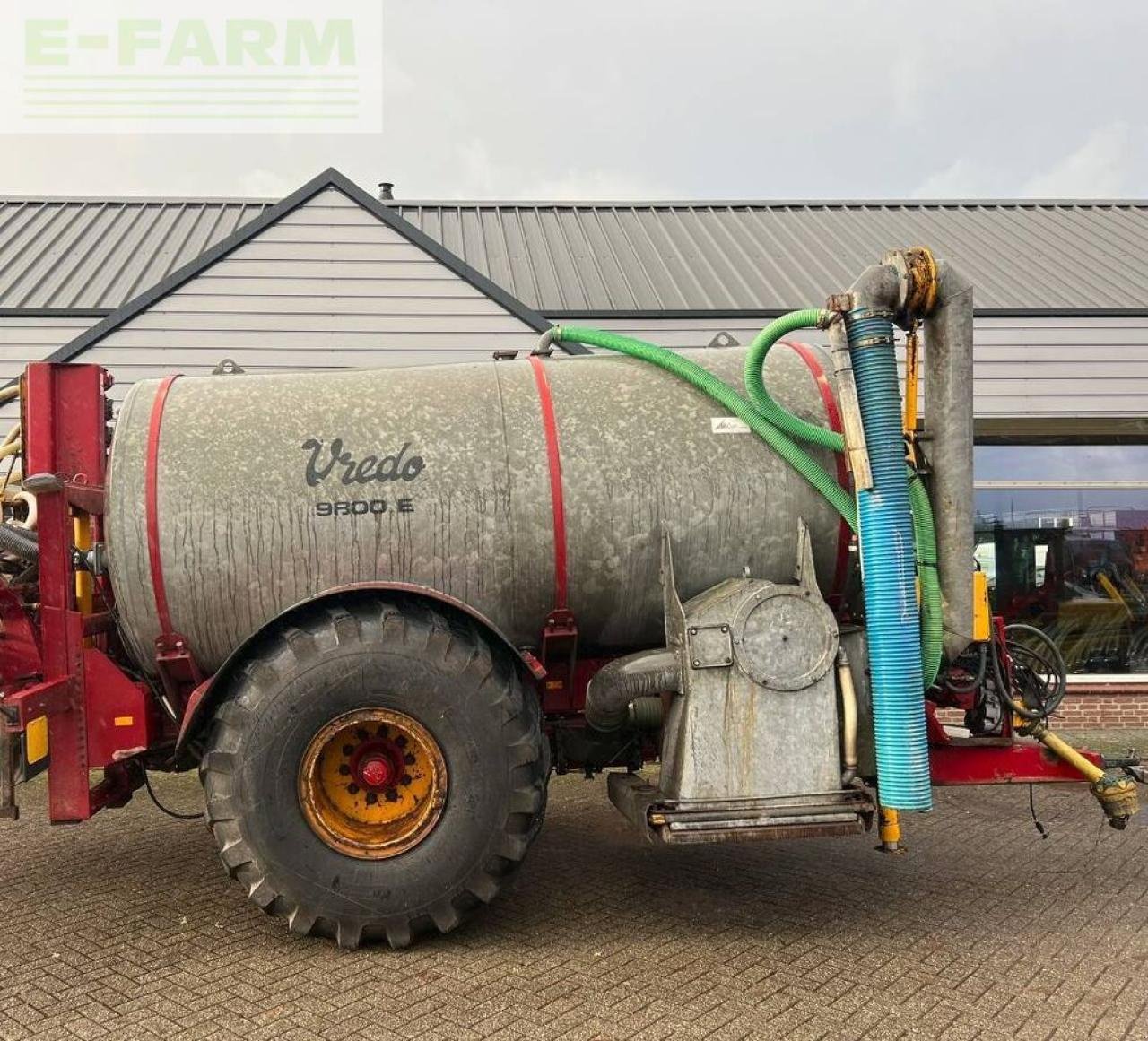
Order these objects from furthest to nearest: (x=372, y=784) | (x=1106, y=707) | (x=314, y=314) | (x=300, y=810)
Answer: (x=1106, y=707)
(x=314, y=314)
(x=372, y=784)
(x=300, y=810)

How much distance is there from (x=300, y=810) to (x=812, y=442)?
8.60ft

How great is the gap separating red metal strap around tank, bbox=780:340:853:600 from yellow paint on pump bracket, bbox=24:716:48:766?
345 centimetres

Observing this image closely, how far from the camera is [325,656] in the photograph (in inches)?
157

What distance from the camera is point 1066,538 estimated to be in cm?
991

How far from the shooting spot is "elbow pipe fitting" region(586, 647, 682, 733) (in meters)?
4.12

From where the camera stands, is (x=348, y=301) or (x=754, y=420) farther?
(x=348, y=301)

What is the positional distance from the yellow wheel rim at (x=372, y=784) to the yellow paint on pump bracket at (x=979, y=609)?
2.34 m

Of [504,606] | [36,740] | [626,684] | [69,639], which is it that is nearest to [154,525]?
[69,639]

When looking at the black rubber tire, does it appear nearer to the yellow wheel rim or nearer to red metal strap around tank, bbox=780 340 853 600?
the yellow wheel rim

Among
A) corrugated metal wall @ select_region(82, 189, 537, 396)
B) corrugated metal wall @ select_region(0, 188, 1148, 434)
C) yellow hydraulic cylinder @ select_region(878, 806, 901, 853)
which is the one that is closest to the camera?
yellow hydraulic cylinder @ select_region(878, 806, 901, 853)

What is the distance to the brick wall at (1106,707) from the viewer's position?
9.53 meters

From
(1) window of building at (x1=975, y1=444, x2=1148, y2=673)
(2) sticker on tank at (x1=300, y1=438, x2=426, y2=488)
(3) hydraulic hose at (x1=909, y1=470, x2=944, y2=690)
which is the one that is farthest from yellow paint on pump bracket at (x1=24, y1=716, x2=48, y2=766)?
(1) window of building at (x1=975, y1=444, x2=1148, y2=673)

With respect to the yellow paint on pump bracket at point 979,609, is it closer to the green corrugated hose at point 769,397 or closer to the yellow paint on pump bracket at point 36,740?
the green corrugated hose at point 769,397

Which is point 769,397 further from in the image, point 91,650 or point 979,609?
point 91,650
